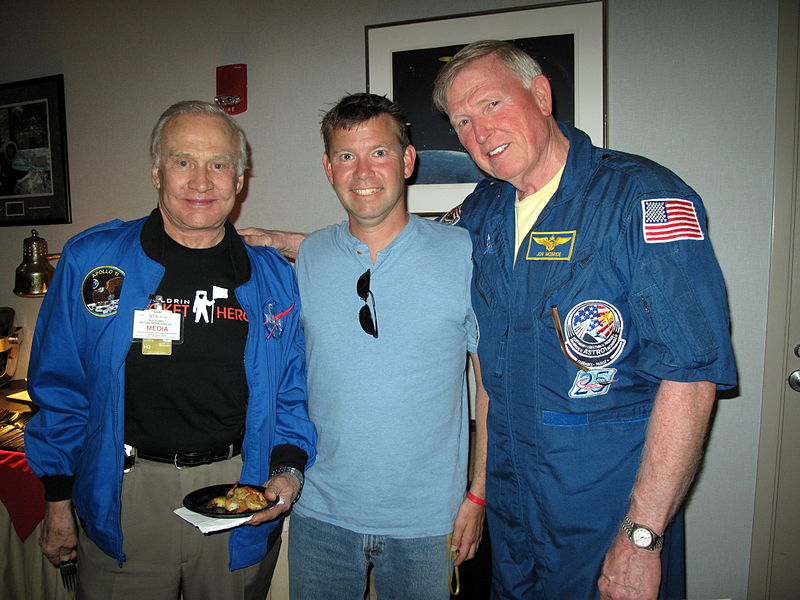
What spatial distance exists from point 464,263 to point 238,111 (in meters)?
1.81

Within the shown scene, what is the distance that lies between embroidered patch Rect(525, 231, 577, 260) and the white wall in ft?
3.84

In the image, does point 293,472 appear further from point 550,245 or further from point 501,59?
point 501,59

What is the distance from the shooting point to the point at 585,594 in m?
1.34

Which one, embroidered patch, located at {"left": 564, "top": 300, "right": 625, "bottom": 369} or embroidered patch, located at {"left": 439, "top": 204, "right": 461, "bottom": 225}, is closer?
embroidered patch, located at {"left": 564, "top": 300, "right": 625, "bottom": 369}

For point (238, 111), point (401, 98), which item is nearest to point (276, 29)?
point (238, 111)

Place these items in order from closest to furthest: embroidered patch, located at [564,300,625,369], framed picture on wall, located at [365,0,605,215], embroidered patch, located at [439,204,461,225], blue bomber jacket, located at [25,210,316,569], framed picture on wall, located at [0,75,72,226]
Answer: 1. embroidered patch, located at [564,300,625,369]
2. blue bomber jacket, located at [25,210,316,569]
3. embroidered patch, located at [439,204,461,225]
4. framed picture on wall, located at [365,0,605,215]
5. framed picture on wall, located at [0,75,72,226]

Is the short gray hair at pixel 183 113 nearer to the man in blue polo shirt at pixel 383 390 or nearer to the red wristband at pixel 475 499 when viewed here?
the man in blue polo shirt at pixel 383 390

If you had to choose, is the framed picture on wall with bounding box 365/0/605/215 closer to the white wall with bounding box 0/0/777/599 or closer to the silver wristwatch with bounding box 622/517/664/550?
the white wall with bounding box 0/0/777/599

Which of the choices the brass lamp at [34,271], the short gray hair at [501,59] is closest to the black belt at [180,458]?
the short gray hair at [501,59]

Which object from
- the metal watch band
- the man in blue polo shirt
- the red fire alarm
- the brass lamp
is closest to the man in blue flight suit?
the man in blue polo shirt

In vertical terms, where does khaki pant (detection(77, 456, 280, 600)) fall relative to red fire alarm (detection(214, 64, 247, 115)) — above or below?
below

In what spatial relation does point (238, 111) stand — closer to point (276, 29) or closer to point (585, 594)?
point (276, 29)

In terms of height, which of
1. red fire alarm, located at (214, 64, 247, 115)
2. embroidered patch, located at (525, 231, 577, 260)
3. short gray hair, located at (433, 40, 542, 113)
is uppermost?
red fire alarm, located at (214, 64, 247, 115)

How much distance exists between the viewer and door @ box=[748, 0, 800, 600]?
6.79 feet
